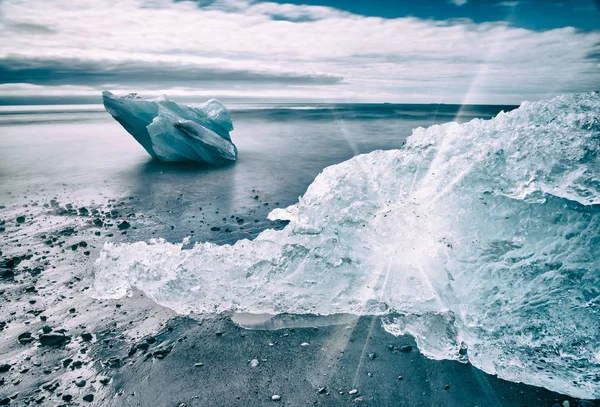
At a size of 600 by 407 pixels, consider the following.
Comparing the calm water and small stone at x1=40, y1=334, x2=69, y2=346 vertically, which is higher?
small stone at x1=40, y1=334, x2=69, y2=346

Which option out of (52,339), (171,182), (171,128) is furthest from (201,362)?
(171,128)

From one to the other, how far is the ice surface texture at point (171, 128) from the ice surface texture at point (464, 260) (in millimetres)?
7700

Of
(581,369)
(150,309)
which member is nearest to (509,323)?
(581,369)

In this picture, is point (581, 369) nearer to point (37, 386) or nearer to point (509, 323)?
point (509, 323)

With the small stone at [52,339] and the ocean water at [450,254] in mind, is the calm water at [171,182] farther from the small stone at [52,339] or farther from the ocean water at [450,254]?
the small stone at [52,339]

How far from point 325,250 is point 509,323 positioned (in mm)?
2308

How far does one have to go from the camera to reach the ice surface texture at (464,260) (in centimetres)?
365

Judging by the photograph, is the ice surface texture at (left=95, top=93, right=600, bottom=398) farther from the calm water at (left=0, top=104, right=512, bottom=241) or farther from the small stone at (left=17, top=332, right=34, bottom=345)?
the calm water at (left=0, top=104, right=512, bottom=241)

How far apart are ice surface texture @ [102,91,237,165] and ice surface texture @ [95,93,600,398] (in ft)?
Result: 25.3

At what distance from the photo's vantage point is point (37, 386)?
128 inches

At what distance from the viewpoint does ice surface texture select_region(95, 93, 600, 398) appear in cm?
365

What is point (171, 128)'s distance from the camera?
12.6 meters

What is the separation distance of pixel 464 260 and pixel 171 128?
11187mm

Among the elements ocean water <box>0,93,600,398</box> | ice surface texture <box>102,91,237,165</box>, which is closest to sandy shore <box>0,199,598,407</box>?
ocean water <box>0,93,600,398</box>
